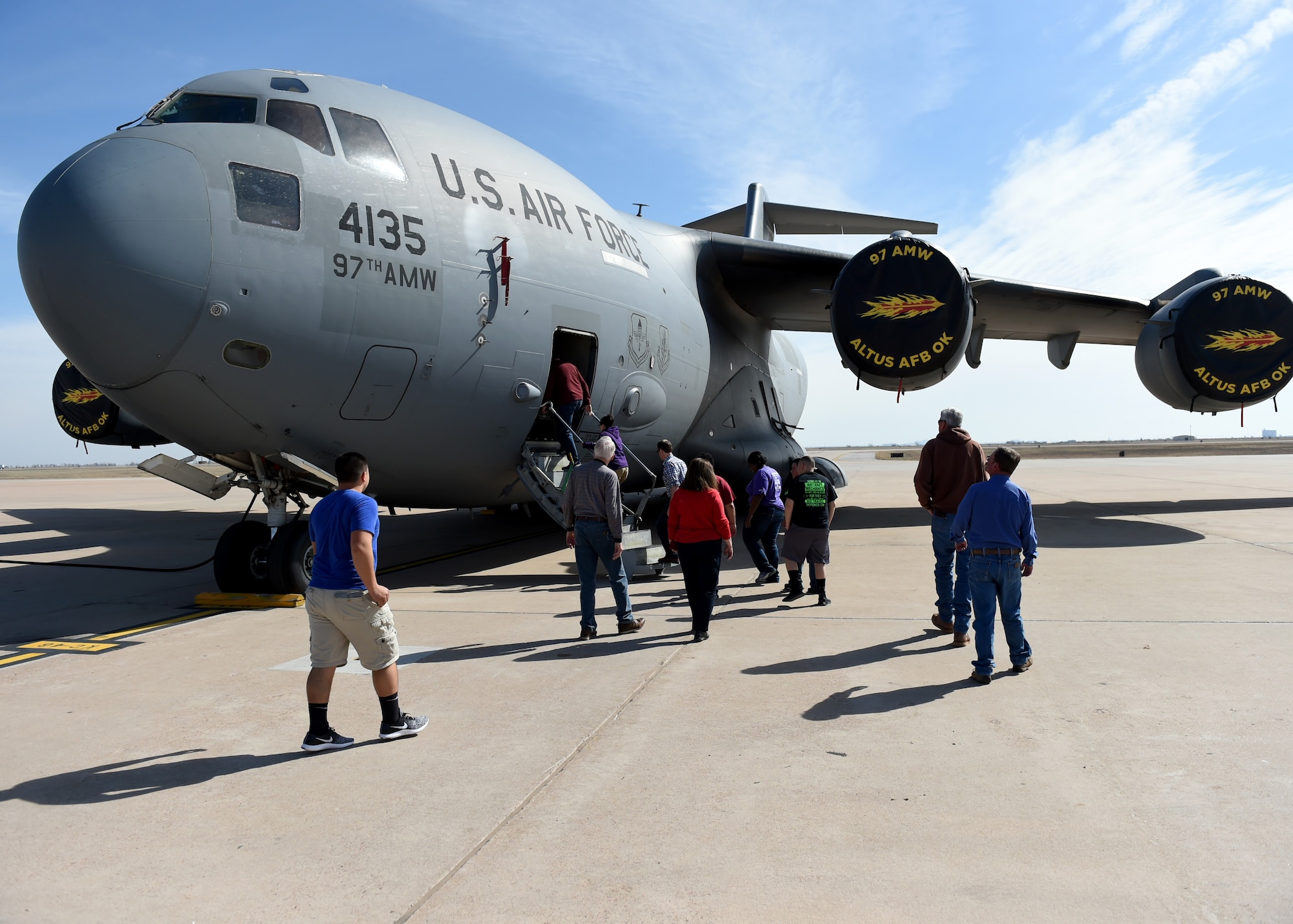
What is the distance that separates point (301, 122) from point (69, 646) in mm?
4391

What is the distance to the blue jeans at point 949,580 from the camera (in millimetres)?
5508

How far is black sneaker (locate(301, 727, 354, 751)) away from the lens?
3729 millimetres

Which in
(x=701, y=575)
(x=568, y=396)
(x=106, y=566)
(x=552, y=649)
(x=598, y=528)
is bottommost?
(x=552, y=649)

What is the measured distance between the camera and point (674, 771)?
11.2ft

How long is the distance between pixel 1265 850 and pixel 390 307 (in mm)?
6289

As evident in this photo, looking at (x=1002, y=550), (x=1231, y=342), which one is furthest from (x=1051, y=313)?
(x=1002, y=550)

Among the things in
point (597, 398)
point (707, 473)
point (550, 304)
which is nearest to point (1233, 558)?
point (707, 473)

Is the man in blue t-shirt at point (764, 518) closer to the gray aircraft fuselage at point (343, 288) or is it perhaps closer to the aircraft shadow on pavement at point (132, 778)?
the gray aircraft fuselage at point (343, 288)

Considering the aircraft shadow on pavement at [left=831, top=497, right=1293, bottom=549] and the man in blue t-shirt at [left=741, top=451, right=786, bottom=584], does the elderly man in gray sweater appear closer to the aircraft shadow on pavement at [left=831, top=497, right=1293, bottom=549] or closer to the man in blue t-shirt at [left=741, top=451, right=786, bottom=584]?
the man in blue t-shirt at [left=741, top=451, right=786, bottom=584]

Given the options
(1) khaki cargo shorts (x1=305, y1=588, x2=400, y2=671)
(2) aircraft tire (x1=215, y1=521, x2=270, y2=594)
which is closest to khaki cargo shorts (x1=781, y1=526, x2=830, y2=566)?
(1) khaki cargo shorts (x1=305, y1=588, x2=400, y2=671)

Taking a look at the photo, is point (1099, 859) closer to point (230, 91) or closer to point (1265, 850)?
point (1265, 850)

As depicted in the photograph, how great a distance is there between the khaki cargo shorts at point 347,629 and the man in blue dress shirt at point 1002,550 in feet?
10.6

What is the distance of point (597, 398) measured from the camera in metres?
8.87

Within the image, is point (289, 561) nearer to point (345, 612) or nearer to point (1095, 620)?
point (345, 612)
